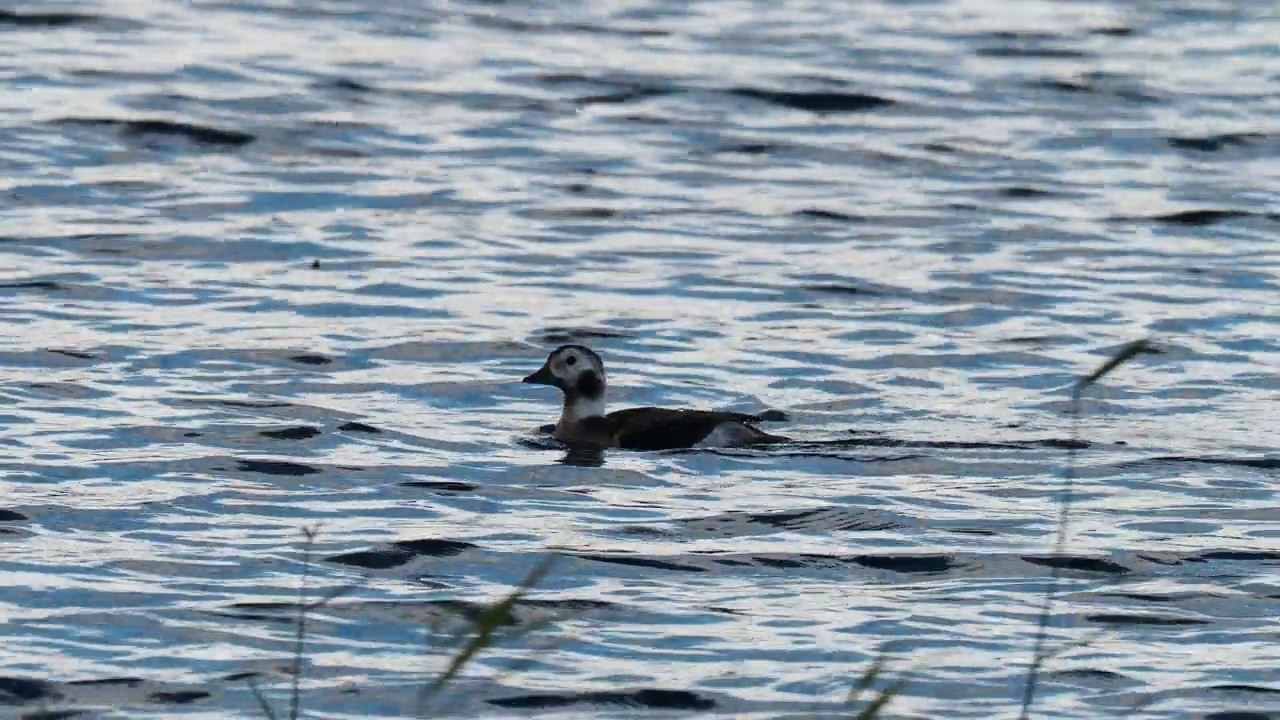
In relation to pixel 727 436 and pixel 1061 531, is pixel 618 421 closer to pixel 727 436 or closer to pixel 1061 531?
pixel 727 436

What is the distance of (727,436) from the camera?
13.1 meters

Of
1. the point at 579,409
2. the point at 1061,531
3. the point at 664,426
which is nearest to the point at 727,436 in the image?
the point at 664,426

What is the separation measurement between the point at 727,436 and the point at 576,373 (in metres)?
1.23

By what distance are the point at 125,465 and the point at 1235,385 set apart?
20.0ft

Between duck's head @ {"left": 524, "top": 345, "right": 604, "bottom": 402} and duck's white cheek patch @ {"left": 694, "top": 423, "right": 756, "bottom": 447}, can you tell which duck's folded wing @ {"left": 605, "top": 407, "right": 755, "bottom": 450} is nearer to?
duck's white cheek patch @ {"left": 694, "top": 423, "right": 756, "bottom": 447}

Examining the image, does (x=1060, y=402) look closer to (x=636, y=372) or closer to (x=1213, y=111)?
(x=636, y=372)

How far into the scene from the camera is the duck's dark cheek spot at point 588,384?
1402 centimetres

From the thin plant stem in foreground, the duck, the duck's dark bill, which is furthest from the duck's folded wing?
the thin plant stem in foreground

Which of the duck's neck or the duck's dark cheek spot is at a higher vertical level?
the duck's dark cheek spot

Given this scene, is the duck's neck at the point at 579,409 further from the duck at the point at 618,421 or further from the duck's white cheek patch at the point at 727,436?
the duck's white cheek patch at the point at 727,436

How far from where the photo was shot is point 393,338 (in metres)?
15.5

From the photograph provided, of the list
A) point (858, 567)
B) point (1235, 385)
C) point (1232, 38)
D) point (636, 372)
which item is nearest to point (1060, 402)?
point (1235, 385)

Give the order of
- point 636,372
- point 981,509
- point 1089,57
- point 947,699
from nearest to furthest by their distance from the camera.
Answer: point 947,699 → point 981,509 → point 636,372 → point 1089,57

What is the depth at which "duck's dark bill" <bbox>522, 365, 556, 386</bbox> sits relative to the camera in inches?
557
